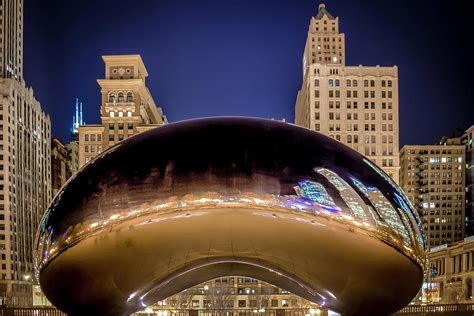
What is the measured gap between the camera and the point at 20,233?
102 m

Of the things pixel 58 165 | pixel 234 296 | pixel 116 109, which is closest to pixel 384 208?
pixel 234 296

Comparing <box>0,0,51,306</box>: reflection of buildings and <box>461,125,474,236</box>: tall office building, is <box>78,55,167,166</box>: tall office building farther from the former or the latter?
<box>461,125,474,236</box>: tall office building

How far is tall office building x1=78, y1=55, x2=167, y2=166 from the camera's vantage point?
9556 centimetres

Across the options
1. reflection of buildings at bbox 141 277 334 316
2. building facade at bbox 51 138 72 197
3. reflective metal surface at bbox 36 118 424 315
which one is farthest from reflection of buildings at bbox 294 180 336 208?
building facade at bbox 51 138 72 197

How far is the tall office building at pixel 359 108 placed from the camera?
9156 centimetres

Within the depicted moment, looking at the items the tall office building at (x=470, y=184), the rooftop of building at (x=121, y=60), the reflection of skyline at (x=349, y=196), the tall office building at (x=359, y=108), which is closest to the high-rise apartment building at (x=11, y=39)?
the rooftop of building at (x=121, y=60)

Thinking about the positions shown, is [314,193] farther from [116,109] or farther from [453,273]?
[453,273]

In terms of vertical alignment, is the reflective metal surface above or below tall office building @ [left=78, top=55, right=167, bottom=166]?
below

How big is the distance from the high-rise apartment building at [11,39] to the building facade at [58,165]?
74.5ft

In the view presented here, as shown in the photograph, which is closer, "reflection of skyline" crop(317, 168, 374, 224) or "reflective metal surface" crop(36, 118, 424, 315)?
"reflective metal surface" crop(36, 118, 424, 315)

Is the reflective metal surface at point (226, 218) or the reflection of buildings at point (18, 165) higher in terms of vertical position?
the reflection of buildings at point (18, 165)

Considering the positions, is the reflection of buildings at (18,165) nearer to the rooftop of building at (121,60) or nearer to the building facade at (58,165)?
the building facade at (58,165)

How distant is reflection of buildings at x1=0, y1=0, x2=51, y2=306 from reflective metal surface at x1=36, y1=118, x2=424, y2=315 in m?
84.6

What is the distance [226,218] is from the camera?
611 cm
